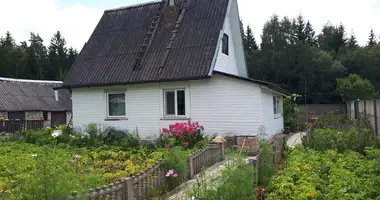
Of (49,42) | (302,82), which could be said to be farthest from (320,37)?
(49,42)

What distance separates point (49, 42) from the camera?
203 ft

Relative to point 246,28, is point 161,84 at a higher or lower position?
lower

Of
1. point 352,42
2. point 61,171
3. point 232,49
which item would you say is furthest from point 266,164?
point 352,42

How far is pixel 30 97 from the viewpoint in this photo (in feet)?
98.2

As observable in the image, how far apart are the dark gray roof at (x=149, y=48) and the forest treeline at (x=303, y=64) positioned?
26.6 meters

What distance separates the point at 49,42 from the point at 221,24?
186 feet

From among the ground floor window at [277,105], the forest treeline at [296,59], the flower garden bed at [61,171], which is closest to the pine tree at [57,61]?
the forest treeline at [296,59]

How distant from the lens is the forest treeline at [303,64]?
126 ft

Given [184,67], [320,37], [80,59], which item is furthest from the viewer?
[320,37]

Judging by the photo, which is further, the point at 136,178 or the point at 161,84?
the point at 161,84

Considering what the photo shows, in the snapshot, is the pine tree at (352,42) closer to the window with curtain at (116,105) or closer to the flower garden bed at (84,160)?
the window with curtain at (116,105)

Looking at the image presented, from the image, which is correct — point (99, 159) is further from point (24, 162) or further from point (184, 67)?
point (184, 67)

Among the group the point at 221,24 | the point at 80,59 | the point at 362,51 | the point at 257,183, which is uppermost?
the point at 362,51

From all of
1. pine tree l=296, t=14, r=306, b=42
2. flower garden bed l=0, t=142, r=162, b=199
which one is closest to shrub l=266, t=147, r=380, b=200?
flower garden bed l=0, t=142, r=162, b=199
